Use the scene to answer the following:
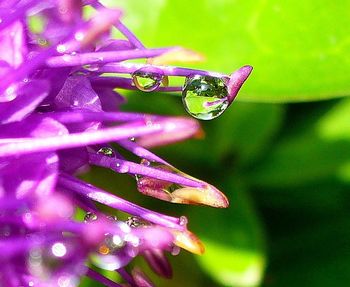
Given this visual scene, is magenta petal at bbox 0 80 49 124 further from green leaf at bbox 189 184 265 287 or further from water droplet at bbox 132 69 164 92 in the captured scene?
green leaf at bbox 189 184 265 287

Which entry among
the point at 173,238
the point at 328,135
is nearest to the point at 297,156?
the point at 328,135

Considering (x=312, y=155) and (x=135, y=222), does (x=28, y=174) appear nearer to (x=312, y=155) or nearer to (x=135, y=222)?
(x=135, y=222)

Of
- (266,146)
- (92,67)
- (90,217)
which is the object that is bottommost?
(266,146)

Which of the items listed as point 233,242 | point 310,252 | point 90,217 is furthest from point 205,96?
point 310,252

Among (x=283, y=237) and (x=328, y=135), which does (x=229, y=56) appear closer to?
(x=328, y=135)

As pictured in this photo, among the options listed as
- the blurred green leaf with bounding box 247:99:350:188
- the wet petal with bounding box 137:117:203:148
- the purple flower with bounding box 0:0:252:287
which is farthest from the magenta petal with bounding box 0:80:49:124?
the blurred green leaf with bounding box 247:99:350:188

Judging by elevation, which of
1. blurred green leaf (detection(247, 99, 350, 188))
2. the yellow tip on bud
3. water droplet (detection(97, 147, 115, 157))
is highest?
water droplet (detection(97, 147, 115, 157))
